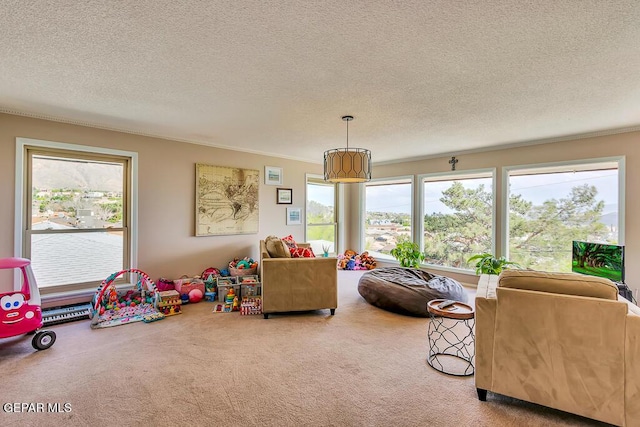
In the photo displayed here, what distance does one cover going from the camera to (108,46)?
80.0 inches

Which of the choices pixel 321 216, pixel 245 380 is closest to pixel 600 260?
pixel 245 380

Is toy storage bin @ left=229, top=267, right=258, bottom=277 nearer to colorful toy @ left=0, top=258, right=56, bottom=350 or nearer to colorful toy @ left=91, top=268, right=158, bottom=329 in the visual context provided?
colorful toy @ left=91, top=268, right=158, bottom=329

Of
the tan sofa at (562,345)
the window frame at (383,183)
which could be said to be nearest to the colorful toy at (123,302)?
the tan sofa at (562,345)

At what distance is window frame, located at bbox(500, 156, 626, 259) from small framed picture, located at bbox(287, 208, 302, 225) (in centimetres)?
369

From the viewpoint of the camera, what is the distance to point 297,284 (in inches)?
141

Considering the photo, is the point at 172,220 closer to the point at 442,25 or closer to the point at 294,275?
the point at 294,275

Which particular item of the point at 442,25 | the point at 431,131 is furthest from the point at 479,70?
the point at 431,131

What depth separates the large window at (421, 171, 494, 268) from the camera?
520cm

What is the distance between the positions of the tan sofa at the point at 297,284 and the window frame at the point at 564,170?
3185 millimetres

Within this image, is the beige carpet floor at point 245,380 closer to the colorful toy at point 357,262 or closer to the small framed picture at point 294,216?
the small framed picture at point 294,216

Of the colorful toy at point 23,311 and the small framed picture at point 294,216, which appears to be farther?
the small framed picture at point 294,216

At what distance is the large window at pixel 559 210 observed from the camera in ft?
13.3

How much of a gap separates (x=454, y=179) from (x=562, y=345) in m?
4.23

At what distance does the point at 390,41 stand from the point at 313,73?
69cm
